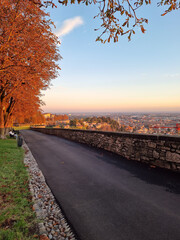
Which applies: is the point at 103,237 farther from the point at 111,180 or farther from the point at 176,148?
the point at 176,148

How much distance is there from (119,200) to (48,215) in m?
1.94

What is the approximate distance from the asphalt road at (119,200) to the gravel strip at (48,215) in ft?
0.57

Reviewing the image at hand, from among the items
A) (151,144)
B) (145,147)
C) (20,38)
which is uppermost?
(20,38)

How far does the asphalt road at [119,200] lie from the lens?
2.73m

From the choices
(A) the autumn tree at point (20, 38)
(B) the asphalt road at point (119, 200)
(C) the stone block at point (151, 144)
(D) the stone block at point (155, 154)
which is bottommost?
(B) the asphalt road at point (119, 200)

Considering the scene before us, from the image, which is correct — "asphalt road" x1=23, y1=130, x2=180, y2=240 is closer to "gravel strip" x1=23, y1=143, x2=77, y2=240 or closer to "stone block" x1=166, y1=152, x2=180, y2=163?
"gravel strip" x1=23, y1=143, x2=77, y2=240

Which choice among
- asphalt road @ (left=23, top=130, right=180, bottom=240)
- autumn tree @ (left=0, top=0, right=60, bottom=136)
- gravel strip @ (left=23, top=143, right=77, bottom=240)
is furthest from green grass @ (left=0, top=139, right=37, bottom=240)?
autumn tree @ (left=0, top=0, right=60, bottom=136)

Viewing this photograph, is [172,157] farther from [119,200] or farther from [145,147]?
[119,200]

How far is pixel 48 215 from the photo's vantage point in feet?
10.5

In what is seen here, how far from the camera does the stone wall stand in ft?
18.7

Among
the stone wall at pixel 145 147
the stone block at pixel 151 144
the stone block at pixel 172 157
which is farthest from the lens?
the stone block at pixel 151 144

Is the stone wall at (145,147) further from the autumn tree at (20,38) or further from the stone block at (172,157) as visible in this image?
the autumn tree at (20,38)

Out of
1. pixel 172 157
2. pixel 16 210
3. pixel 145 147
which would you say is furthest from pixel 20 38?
pixel 172 157

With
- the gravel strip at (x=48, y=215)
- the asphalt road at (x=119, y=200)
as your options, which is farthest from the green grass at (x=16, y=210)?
the asphalt road at (x=119, y=200)
